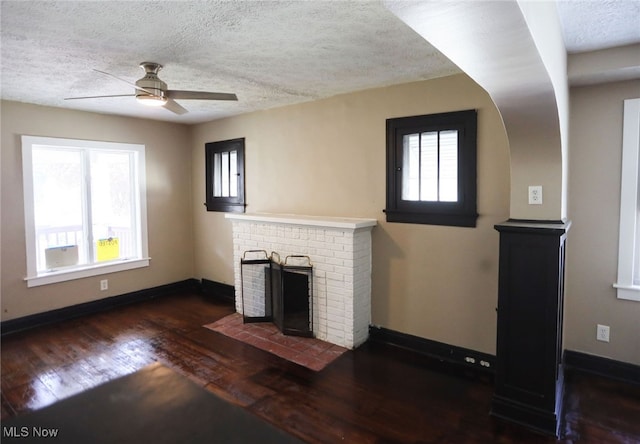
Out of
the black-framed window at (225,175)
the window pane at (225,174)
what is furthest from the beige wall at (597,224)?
the window pane at (225,174)

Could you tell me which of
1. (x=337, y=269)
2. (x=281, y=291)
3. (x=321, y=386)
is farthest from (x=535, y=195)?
(x=281, y=291)

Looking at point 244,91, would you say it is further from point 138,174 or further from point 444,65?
point 138,174

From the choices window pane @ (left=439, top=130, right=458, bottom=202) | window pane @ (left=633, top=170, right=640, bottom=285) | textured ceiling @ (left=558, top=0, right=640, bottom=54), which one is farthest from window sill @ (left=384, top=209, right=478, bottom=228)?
textured ceiling @ (left=558, top=0, right=640, bottom=54)

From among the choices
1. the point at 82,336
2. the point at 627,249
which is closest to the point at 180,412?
the point at 627,249

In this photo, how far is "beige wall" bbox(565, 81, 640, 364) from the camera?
2877 millimetres

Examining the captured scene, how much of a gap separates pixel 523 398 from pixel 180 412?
2485 millimetres

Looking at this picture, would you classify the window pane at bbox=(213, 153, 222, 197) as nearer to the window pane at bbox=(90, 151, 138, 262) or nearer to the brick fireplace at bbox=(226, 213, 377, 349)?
the window pane at bbox=(90, 151, 138, 262)

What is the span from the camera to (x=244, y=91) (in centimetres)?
371

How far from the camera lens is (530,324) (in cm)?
241

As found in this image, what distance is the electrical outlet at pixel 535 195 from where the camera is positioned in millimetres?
2518

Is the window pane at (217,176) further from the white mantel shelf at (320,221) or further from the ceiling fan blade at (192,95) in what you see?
the ceiling fan blade at (192,95)

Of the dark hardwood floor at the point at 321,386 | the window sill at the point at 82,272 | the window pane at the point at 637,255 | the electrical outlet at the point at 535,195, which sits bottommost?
the dark hardwood floor at the point at 321,386

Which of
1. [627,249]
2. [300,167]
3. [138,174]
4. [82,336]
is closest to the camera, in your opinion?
[627,249]

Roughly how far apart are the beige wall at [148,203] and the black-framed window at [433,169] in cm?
340
